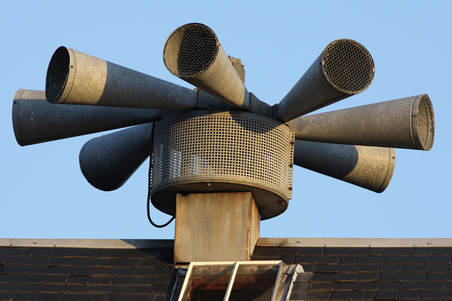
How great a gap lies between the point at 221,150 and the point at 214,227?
4.73 ft

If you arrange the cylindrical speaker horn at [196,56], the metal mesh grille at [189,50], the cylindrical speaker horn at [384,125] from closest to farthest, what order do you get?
the cylindrical speaker horn at [196,56] < the metal mesh grille at [189,50] < the cylindrical speaker horn at [384,125]

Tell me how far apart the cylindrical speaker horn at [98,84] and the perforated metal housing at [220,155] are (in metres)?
0.79

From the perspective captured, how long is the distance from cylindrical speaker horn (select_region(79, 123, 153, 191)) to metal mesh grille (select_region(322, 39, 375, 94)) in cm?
462

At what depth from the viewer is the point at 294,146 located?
63.8 ft

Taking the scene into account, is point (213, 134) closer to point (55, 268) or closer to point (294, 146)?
point (294, 146)

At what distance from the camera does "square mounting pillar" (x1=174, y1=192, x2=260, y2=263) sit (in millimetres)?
17531

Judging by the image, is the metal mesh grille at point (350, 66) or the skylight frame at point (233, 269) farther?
the skylight frame at point (233, 269)

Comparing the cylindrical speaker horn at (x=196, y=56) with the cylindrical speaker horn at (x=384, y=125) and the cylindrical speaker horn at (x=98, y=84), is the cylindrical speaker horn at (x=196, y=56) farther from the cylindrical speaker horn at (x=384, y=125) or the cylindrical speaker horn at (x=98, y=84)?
the cylindrical speaker horn at (x=384, y=125)

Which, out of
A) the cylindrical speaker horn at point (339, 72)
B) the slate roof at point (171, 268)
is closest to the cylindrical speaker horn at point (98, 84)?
the cylindrical speaker horn at point (339, 72)

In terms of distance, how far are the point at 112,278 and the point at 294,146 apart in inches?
183

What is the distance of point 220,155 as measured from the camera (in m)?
17.5

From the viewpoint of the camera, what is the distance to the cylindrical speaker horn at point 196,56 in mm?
15508

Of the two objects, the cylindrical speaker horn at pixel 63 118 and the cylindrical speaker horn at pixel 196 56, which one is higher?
the cylindrical speaker horn at pixel 196 56

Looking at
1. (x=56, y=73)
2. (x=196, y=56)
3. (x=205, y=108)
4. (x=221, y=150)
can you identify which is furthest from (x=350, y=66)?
(x=56, y=73)
